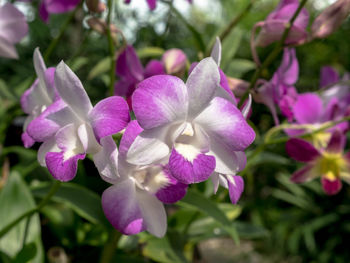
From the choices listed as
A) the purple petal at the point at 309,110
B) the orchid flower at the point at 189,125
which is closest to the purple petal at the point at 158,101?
the orchid flower at the point at 189,125

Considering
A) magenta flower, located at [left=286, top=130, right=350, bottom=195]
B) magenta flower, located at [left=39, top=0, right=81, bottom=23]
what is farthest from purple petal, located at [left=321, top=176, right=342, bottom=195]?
magenta flower, located at [left=39, top=0, right=81, bottom=23]

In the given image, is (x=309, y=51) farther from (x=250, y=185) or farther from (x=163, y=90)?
(x=163, y=90)

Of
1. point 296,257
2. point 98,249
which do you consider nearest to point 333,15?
point 98,249

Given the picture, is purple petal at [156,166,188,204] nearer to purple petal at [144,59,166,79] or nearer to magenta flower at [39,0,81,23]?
purple petal at [144,59,166,79]

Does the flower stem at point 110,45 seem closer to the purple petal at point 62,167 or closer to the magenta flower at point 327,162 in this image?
the purple petal at point 62,167

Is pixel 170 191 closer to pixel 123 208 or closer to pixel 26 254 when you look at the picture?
pixel 123 208

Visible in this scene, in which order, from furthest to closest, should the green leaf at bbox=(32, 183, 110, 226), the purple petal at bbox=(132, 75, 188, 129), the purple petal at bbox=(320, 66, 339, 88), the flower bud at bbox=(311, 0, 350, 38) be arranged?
the purple petal at bbox=(320, 66, 339, 88)
the green leaf at bbox=(32, 183, 110, 226)
the flower bud at bbox=(311, 0, 350, 38)
the purple petal at bbox=(132, 75, 188, 129)
